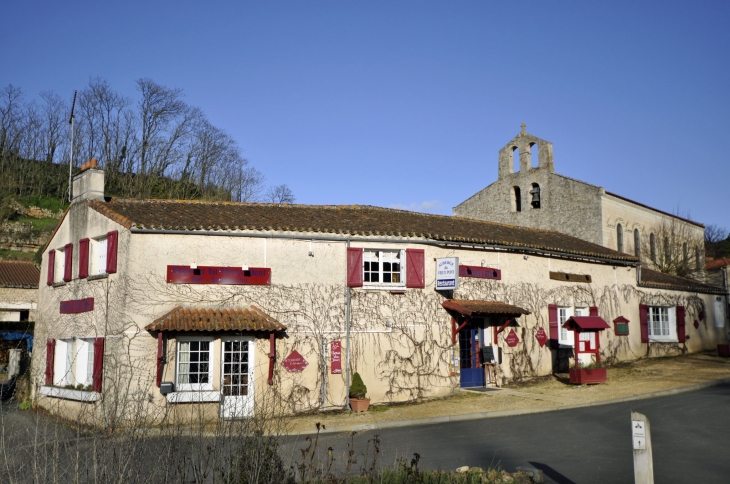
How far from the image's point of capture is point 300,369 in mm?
17688

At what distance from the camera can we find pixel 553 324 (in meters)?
22.6

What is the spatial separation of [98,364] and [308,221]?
6.86 meters

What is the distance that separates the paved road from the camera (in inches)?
391

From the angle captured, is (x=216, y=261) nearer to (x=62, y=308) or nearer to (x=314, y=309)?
(x=314, y=309)

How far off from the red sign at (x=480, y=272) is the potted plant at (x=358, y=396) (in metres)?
4.83

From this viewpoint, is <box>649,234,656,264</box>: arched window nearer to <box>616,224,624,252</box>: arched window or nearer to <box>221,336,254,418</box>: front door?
<box>616,224,624,252</box>: arched window

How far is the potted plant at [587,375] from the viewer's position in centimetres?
2003

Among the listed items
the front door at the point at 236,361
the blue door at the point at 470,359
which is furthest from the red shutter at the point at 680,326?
the front door at the point at 236,361

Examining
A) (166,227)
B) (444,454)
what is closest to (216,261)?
(166,227)

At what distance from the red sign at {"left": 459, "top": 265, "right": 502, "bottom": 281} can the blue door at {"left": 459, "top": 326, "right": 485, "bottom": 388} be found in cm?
166

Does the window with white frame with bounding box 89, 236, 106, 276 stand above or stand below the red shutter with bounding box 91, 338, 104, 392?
above

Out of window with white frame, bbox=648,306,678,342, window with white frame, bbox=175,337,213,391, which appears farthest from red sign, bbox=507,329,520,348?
window with white frame, bbox=175,337,213,391

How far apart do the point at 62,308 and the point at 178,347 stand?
5.40 meters

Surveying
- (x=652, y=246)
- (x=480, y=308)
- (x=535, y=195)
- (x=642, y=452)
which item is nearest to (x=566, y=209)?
(x=535, y=195)
